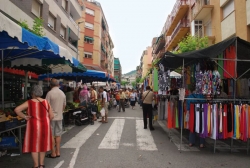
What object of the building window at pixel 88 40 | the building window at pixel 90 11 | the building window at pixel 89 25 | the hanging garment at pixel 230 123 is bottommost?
the hanging garment at pixel 230 123

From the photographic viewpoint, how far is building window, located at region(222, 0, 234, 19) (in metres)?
16.3

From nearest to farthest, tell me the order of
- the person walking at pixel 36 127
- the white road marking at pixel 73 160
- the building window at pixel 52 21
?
1. the person walking at pixel 36 127
2. the white road marking at pixel 73 160
3. the building window at pixel 52 21

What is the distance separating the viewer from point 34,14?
45.7 feet

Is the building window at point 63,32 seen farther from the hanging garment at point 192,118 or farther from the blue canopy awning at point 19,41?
the hanging garment at point 192,118

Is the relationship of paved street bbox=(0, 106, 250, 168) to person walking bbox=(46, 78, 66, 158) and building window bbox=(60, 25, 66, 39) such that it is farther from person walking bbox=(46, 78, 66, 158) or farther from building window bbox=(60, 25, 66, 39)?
building window bbox=(60, 25, 66, 39)

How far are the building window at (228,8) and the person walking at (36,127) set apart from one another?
16.8 m

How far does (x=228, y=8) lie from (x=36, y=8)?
1501cm

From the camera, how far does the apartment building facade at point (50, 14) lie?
1130 centimetres

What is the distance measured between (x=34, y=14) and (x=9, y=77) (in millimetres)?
5006

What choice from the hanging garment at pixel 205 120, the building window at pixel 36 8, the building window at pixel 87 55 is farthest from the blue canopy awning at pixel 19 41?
the building window at pixel 87 55

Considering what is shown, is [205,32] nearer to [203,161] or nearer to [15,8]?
[15,8]

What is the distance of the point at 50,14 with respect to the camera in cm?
Answer: 1684

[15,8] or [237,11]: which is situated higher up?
[237,11]

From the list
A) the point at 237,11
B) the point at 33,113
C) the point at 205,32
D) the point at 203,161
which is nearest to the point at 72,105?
the point at 33,113
